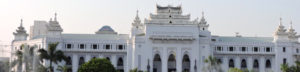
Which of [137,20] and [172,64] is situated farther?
[137,20]

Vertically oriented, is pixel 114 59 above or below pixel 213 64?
above

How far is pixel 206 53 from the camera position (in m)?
86.6

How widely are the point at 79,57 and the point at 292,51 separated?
32.4 m

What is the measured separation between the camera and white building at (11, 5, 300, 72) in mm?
85500

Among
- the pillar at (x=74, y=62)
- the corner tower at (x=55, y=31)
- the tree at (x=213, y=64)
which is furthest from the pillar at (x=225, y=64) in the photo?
the corner tower at (x=55, y=31)

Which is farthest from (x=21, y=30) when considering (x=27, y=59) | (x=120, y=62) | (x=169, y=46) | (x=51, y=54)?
(x=27, y=59)

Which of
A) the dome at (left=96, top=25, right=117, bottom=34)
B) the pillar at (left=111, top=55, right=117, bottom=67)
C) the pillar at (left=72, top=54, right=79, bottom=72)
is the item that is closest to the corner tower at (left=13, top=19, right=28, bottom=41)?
the pillar at (left=72, top=54, right=79, bottom=72)

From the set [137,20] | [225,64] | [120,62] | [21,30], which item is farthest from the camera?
[21,30]

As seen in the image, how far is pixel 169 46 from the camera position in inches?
3378

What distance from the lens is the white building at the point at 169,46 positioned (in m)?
85.5

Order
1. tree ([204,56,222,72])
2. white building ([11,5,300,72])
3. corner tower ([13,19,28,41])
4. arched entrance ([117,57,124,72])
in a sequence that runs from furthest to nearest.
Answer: corner tower ([13,19,28,41]), arched entrance ([117,57,124,72]), white building ([11,5,300,72]), tree ([204,56,222,72])

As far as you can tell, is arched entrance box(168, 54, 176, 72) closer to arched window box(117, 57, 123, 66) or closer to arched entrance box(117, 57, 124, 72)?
arched entrance box(117, 57, 124, 72)

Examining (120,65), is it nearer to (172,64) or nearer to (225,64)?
(172,64)

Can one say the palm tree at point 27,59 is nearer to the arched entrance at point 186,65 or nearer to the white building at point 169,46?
the white building at point 169,46
